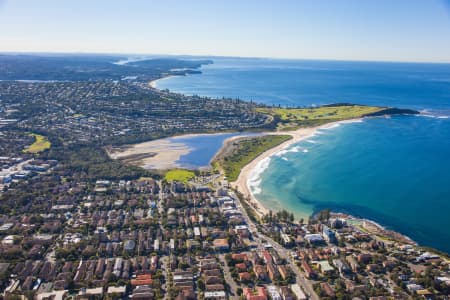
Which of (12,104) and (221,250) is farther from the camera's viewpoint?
(12,104)

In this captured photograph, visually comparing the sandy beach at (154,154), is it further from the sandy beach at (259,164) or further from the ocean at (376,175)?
the ocean at (376,175)

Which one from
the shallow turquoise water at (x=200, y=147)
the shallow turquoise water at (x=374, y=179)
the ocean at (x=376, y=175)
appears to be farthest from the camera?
the shallow turquoise water at (x=200, y=147)

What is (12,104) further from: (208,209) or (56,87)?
(208,209)

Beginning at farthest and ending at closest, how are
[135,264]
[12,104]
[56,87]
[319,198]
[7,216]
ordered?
1. [56,87]
2. [12,104]
3. [319,198]
4. [7,216]
5. [135,264]

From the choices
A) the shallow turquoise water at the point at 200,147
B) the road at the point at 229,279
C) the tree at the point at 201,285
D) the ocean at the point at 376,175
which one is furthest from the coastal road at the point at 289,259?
the shallow turquoise water at the point at 200,147

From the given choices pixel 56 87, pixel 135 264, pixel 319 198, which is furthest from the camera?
Result: pixel 56 87

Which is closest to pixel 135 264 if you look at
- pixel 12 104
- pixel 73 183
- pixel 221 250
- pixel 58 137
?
pixel 221 250

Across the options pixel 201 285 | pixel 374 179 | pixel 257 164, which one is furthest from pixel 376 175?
pixel 201 285

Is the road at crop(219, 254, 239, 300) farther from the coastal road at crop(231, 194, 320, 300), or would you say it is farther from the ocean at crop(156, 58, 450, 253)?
the ocean at crop(156, 58, 450, 253)

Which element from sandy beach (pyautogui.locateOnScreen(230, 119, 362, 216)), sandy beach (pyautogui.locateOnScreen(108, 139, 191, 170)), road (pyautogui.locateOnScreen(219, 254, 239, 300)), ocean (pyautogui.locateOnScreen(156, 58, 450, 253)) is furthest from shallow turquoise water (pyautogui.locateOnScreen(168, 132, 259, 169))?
road (pyautogui.locateOnScreen(219, 254, 239, 300))
